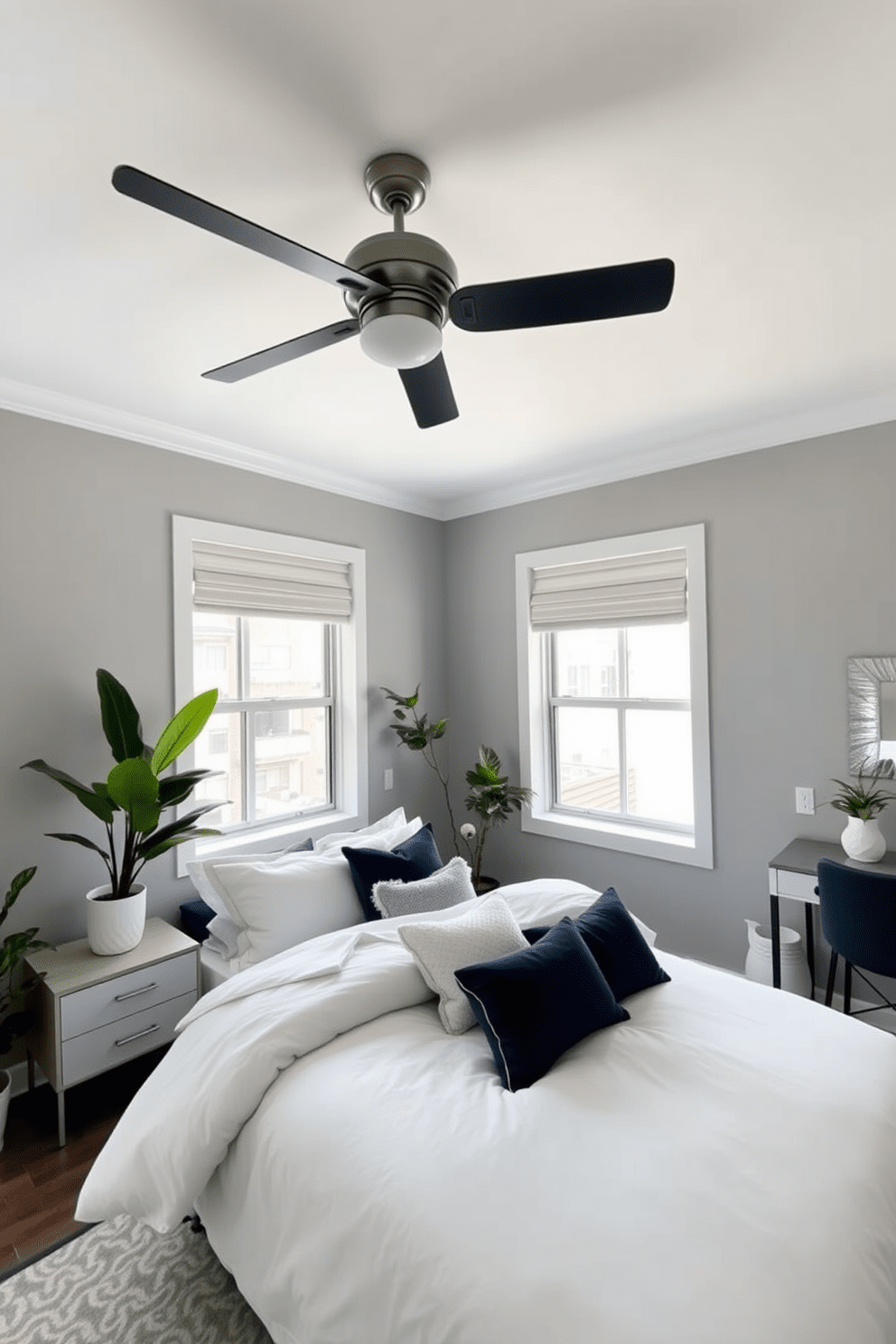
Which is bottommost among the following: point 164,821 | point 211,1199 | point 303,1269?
point 211,1199

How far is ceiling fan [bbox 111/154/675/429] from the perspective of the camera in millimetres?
1250

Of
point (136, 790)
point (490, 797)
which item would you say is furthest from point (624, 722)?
point (136, 790)

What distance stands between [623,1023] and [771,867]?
50.7 inches

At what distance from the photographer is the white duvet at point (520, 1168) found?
1.02 meters

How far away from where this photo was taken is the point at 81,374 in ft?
7.80

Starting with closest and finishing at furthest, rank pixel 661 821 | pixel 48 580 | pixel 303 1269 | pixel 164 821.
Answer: pixel 303 1269 < pixel 48 580 < pixel 164 821 < pixel 661 821

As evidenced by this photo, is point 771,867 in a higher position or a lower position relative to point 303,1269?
higher

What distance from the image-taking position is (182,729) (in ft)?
8.32

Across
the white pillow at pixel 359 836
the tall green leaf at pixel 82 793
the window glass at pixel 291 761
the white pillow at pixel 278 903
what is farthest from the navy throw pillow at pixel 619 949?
the window glass at pixel 291 761

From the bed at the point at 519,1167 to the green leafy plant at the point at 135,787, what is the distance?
77cm

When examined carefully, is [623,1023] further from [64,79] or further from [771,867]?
[64,79]

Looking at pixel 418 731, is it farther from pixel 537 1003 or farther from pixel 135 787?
pixel 537 1003

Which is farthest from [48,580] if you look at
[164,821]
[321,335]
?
[321,335]

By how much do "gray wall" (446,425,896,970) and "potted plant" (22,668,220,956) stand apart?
224 cm
